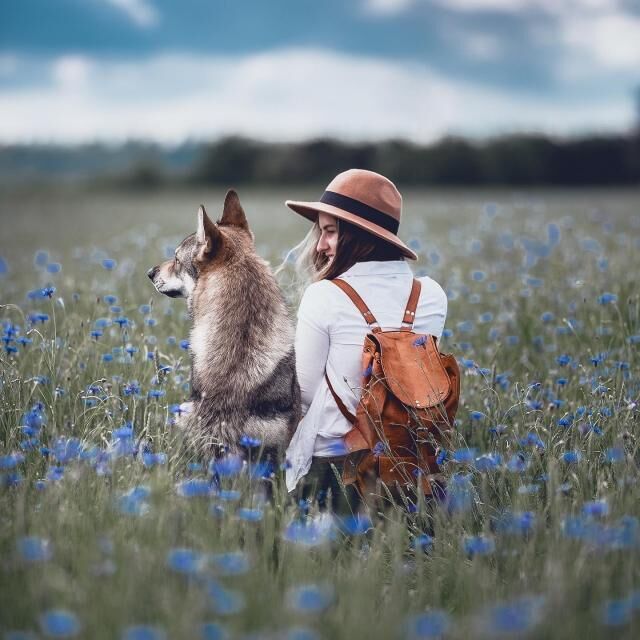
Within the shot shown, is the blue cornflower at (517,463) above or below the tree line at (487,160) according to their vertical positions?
below

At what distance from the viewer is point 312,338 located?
3.52 m

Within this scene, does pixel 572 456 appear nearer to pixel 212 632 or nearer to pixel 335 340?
pixel 335 340

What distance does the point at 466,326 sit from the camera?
5.89 meters

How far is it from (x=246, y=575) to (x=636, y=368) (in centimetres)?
344

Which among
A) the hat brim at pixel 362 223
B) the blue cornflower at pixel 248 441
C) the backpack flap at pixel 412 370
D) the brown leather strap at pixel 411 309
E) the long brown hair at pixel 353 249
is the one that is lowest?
the blue cornflower at pixel 248 441

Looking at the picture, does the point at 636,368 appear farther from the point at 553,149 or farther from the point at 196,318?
the point at 553,149

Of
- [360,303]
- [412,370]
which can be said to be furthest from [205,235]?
[412,370]

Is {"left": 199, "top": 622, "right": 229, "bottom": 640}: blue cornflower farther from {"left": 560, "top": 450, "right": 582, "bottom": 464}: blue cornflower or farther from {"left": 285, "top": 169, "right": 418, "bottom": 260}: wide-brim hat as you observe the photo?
{"left": 285, "top": 169, "right": 418, "bottom": 260}: wide-brim hat

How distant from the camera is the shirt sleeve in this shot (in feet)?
11.4

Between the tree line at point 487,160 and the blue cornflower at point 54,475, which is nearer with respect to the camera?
the blue cornflower at point 54,475

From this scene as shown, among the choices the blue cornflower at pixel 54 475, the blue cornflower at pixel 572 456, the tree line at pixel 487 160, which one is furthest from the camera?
the tree line at pixel 487 160

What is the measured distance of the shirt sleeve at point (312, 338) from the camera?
348 cm

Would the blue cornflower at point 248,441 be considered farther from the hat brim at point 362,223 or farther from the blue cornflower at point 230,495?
the hat brim at point 362,223

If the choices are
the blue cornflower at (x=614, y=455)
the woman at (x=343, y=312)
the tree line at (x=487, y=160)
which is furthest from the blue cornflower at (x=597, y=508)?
the tree line at (x=487, y=160)
